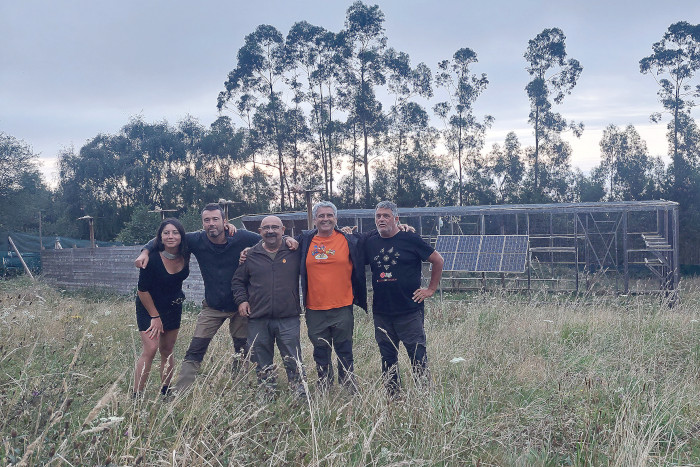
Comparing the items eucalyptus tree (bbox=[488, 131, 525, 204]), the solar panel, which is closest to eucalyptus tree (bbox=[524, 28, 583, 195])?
eucalyptus tree (bbox=[488, 131, 525, 204])

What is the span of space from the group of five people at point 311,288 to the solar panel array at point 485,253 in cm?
884

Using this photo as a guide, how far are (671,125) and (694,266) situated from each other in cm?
987

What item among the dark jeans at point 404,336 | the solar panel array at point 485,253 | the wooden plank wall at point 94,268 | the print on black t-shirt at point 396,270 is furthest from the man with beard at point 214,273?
the wooden plank wall at point 94,268

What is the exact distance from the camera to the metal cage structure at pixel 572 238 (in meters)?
13.7

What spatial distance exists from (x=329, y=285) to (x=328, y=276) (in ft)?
0.24

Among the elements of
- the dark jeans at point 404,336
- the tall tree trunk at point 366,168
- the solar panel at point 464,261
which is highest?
the tall tree trunk at point 366,168

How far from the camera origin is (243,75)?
31.2 m

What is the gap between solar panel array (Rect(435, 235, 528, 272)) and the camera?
13.6 meters

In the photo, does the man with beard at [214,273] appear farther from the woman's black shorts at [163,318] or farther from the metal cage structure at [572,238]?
the metal cage structure at [572,238]

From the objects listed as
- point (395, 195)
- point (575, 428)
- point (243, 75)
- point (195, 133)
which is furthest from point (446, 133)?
point (575, 428)

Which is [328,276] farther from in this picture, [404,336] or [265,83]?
[265,83]

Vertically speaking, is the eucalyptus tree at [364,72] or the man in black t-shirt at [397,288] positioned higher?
the eucalyptus tree at [364,72]

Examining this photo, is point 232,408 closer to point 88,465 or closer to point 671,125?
point 88,465

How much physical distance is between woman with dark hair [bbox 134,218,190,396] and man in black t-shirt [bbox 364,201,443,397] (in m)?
1.60
